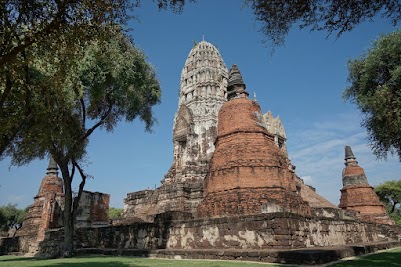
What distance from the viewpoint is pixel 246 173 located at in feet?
43.2

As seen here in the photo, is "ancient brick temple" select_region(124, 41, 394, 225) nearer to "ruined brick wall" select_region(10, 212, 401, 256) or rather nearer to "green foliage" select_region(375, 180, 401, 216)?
"ruined brick wall" select_region(10, 212, 401, 256)

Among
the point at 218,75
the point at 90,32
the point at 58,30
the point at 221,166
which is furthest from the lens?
the point at 218,75

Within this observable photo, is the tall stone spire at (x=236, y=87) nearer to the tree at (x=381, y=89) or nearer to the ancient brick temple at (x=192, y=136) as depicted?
the tree at (x=381, y=89)

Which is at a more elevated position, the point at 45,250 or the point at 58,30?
the point at 58,30

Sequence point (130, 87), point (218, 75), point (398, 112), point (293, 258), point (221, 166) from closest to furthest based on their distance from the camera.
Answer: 1. point (293, 258)
2. point (398, 112)
3. point (221, 166)
4. point (130, 87)
5. point (218, 75)

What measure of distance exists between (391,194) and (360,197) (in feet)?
80.9

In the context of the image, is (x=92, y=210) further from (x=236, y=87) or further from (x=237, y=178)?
(x=236, y=87)

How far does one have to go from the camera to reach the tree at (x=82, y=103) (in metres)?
10.9

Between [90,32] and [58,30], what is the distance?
2.29ft

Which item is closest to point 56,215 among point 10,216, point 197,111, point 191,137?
point 191,137

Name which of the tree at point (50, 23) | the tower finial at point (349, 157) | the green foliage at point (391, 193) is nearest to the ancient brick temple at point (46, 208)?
the tree at point (50, 23)

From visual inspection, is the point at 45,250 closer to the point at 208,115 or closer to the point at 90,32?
the point at 90,32

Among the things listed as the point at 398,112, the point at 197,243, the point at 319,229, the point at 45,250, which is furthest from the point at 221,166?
the point at 45,250

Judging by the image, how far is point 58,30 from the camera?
20.6 feet
